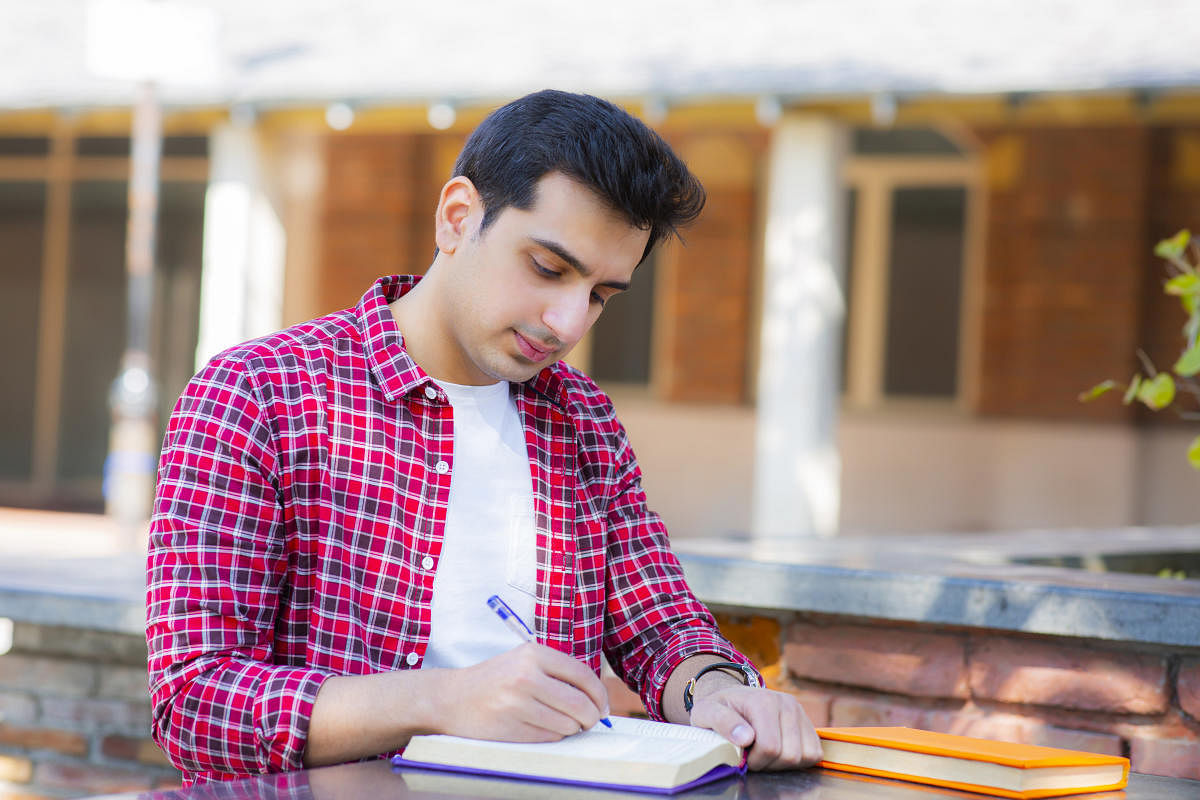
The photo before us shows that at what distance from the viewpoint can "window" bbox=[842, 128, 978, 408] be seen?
10469mm

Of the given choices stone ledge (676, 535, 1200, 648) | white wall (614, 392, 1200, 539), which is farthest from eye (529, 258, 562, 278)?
white wall (614, 392, 1200, 539)

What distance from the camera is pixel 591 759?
A: 1.42 meters

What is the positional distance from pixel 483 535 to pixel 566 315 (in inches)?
11.6

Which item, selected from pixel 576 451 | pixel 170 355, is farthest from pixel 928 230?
pixel 576 451

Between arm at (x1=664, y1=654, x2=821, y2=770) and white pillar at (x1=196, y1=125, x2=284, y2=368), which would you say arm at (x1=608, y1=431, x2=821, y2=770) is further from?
white pillar at (x1=196, y1=125, x2=284, y2=368)

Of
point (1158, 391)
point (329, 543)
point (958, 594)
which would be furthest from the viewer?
point (1158, 391)

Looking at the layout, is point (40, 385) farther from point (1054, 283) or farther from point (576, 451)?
point (576, 451)

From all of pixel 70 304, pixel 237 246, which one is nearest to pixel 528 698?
pixel 237 246

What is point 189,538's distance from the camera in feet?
5.34

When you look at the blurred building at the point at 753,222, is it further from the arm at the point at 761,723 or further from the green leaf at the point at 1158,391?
the arm at the point at 761,723

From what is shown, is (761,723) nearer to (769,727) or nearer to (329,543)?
(769,727)

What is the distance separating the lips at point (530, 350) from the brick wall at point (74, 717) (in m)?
1.28

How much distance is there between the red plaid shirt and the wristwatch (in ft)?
0.17

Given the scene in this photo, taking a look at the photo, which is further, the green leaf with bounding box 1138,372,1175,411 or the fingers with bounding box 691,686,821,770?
the green leaf with bounding box 1138,372,1175,411
